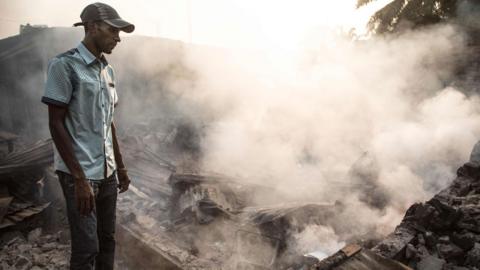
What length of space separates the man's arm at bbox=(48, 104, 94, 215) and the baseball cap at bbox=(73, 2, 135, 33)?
654 millimetres

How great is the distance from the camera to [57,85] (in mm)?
2004

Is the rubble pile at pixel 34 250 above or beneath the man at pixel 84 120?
beneath

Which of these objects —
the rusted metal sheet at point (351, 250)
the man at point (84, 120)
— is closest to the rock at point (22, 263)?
the man at point (84, 120)

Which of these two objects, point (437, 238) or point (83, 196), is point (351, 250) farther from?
point (83, 196)

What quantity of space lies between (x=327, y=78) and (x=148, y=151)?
21.6 ft

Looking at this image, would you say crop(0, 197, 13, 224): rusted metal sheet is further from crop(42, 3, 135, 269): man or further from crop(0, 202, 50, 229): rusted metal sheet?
crop(42, 3, 135, 269): man

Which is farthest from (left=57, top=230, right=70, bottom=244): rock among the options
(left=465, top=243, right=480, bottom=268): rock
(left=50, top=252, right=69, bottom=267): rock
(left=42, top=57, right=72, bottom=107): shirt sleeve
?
(left=465, top=243, right=480, bottom=268): rock

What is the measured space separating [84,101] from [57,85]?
7.6 inches

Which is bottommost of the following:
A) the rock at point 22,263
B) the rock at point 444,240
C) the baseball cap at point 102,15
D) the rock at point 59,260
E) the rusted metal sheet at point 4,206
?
the rock at point 59,260

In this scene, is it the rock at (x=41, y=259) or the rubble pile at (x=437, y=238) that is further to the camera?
the rock at (x=41, y=259)

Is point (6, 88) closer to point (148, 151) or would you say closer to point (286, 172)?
point (148, 151)

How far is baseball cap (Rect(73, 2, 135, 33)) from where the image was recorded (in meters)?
2.15

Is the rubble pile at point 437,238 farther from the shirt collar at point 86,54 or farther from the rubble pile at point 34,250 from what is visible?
the rubble pile at point 34,250

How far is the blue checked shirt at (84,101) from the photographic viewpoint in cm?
201
